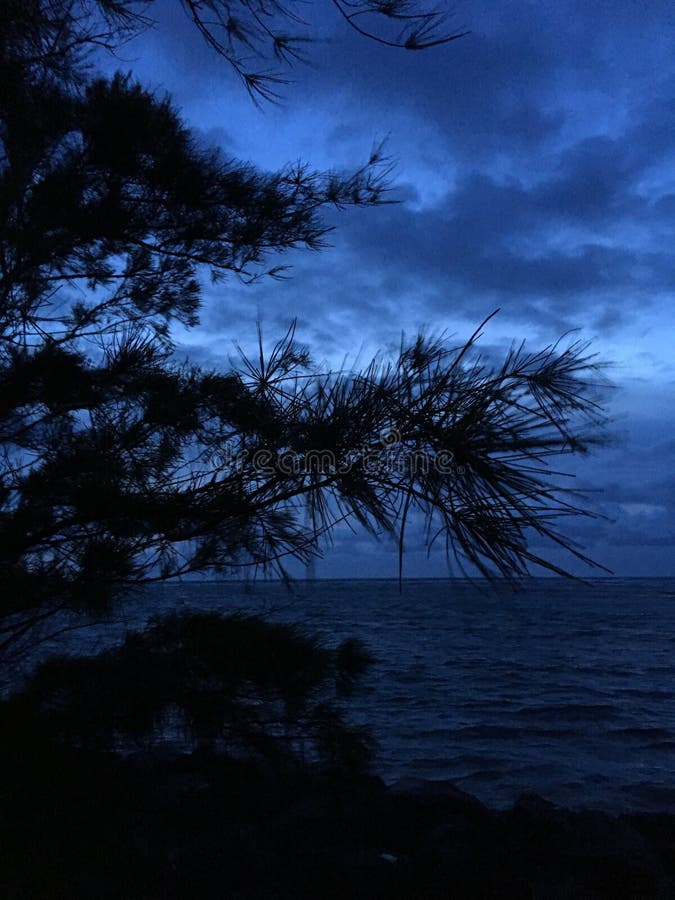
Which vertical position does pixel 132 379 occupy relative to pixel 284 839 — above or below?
above

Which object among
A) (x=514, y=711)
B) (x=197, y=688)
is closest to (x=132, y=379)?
(x=197, y=688)

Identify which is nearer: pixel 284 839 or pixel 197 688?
pixel 197 688

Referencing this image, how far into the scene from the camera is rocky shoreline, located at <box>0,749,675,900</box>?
2752 mm

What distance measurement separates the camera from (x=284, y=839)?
357 centimetres

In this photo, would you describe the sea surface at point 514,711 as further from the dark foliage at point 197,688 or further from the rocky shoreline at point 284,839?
the rocky shoreline at point 284,839

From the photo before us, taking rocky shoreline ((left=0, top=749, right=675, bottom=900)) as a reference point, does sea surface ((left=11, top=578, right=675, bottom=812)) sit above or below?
below

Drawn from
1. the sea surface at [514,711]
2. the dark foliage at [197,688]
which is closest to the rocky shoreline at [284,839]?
the dark foliage at [197,688]

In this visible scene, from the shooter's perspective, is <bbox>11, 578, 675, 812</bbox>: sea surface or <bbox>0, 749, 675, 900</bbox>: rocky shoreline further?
<bbox>11, 578, 675, 812</bbox>: sea surface

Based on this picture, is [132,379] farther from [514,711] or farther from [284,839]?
[514,711]

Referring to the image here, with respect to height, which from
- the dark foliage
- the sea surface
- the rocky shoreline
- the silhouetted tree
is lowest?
the sea surface

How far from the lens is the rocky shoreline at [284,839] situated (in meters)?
2.75

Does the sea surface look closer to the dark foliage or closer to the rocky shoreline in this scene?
the dark foliage

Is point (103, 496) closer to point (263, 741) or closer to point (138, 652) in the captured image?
point (138, 652)

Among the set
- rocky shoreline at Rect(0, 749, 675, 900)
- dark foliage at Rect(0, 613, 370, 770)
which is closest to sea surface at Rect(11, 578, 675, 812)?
dark foliage at Rect(0, 613, 370, 770)
